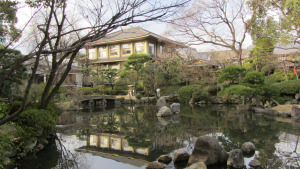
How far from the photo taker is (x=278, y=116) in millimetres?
10219

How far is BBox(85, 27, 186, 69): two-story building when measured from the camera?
23077 millimetres

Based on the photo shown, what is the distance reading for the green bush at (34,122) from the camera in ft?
18.1

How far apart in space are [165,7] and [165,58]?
1659 cm

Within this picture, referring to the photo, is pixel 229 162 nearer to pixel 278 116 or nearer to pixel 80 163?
pixel 80 163

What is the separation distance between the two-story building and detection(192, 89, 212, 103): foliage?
6.53m

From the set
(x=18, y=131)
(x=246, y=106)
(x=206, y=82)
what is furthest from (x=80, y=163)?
(x=206, y=82)

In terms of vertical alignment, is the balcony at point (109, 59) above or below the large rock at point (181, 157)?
above

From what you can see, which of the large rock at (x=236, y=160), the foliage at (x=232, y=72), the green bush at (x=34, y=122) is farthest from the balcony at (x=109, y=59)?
the large rock at (x=236, y=160)

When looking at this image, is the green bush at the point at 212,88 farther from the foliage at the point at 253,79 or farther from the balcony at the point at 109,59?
the balcony at the point at 109,59

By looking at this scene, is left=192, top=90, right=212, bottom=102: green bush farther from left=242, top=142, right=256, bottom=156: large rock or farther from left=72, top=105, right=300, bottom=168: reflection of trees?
left=242, top=142, right=256, bottom=156: large rock

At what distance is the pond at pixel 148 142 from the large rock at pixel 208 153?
0.23 meters

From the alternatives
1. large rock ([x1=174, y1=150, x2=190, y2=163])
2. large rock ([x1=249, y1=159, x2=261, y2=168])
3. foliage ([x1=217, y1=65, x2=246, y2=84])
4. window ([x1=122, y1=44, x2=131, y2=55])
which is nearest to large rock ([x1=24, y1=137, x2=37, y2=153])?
large rock ([x1=174, y1=150, x2=190, y2=163])

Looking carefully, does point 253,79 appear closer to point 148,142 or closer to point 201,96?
point 201,96

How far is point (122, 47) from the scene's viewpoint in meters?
25.0
